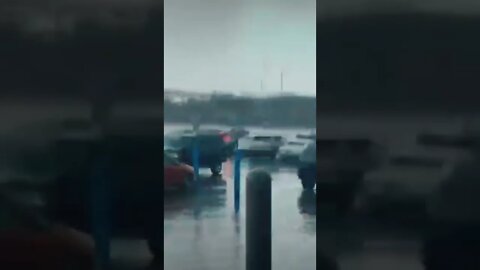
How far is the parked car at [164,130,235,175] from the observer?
1.86 meters

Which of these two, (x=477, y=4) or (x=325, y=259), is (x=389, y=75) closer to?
(x=477, y=4)

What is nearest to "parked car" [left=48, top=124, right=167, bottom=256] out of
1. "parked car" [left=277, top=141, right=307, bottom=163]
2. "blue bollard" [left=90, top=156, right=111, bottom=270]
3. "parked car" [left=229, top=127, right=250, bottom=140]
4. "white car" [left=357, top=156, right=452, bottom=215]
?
"blue bollard" [left=90, top=156, right=111, bottom=270]

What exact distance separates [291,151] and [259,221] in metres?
0.22

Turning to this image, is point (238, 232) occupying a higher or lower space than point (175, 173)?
lower

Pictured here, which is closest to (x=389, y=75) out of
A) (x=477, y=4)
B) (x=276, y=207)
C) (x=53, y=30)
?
(x=477, y=4)

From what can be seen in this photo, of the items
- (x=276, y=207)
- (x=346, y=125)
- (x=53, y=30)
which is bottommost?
(x=276, y=207)

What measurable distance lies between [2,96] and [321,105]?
0.87 metres

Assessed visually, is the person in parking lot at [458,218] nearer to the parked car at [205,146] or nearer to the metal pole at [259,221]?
the metal pole at [259,221]

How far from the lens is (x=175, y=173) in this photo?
73.5 inches

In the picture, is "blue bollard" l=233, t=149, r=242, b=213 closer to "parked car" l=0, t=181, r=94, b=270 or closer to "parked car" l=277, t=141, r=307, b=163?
"parked car" l=277, t=141, r=307, b=163

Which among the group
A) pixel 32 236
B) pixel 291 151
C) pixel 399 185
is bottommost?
pixel 32 236

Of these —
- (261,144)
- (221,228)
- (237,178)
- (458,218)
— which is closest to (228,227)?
(221,228)

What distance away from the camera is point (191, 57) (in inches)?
73.4

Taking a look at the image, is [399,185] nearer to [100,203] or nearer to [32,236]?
[100,203]
